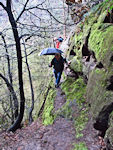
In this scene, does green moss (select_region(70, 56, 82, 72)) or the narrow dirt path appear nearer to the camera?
the narrow dirt path

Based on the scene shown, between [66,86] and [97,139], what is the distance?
3669mm

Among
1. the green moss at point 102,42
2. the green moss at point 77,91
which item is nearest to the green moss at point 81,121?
the green moss at point 77,91

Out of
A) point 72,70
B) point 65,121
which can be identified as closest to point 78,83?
point 72,70

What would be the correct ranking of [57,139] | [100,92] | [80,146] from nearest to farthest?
[80,146]
[100,92]
[57,139]

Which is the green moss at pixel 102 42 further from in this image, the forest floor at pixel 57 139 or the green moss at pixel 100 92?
the forest floor at pixel 57 139

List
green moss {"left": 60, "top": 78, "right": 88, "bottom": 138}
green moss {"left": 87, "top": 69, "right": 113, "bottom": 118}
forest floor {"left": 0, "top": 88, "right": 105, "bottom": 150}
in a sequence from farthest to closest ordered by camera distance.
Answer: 1. green moss {"left": 60, "top": 78, "right": 88, "bottom": 138}
2. forest floor {"left": 0, "top": 88, "right": 105, "bottom": 150}
3. green moss {"left": 87, "top": 69, "right": 113, "bottom": 118}

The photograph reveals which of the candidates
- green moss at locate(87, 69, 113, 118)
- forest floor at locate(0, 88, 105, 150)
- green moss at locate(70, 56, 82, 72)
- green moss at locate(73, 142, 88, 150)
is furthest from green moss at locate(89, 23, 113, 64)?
green moss at locate(73, 142, 88, 150)

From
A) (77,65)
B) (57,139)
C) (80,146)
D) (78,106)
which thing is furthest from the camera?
(77,65)

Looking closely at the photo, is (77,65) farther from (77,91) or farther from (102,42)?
(102,42)

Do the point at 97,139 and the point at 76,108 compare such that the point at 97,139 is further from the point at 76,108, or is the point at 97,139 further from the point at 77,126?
the point at 76,108

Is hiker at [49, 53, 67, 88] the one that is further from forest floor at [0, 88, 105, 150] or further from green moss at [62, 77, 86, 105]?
forest floor at [0, 88, 105, 150]

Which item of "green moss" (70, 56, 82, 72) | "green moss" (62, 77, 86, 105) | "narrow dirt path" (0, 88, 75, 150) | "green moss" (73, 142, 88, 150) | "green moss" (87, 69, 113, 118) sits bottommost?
"narrow dirt path" (0, 88, 75, 150)

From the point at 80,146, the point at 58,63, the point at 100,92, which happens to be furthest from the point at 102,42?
the point at 80,146

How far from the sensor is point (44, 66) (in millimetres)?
17891
